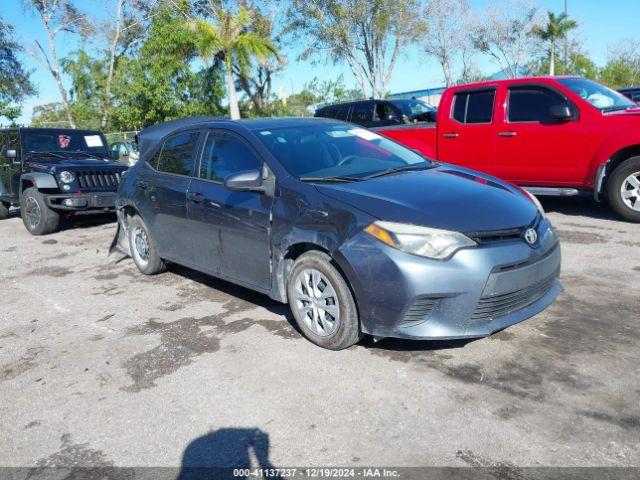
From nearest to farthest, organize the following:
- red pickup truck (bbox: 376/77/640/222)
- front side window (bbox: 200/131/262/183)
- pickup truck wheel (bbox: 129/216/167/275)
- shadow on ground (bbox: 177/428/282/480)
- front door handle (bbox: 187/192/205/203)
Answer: shadow on ground (bbox: 177/428/282/480), front side window (bbox: 200/131/262/183), front door handle (bbox: 187/192/205/203), pickup truck wheel (bbox: 129/216/167/275), red pickup truck (bbox: 376/77/640/222)

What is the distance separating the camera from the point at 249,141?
4.46 metres

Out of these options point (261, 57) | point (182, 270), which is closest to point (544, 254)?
point (182, 270)

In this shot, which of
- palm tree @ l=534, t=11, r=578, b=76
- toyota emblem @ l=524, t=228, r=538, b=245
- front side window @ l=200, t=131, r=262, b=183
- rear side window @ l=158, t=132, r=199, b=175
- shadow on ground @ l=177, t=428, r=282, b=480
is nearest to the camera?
shadow on ground @ l=177, t=428, r=282, b=480

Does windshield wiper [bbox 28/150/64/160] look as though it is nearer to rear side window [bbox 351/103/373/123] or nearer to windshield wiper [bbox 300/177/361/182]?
rear side window [bbox 351/103/373/123]

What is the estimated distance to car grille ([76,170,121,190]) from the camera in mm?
9117

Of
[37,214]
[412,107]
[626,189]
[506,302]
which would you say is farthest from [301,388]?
[412,107]

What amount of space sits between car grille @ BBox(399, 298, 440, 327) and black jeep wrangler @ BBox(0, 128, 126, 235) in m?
7.10

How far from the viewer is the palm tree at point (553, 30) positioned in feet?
124

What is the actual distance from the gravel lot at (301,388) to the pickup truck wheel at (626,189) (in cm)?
211

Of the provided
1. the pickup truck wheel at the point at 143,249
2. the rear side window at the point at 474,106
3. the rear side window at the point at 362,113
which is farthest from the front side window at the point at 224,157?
the rear side window at the point at 362,113

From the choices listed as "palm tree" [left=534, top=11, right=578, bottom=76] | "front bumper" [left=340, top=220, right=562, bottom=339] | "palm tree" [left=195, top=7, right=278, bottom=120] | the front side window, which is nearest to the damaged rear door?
the front side window

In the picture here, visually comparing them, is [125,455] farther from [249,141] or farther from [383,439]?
[249,141]

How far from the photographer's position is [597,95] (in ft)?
24.4

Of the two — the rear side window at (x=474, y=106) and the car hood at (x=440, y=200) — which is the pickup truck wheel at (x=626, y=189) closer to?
the rear side window at (x=474, y=106)
